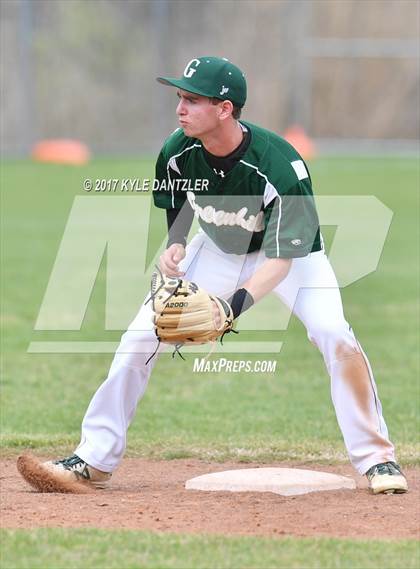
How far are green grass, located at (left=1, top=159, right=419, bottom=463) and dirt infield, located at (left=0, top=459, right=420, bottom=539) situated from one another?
3.59ft

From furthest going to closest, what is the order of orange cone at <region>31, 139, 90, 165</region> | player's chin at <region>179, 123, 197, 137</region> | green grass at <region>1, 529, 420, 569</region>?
orange cone at <region>31, 139, 90, 165</region> < player's chin at <region>179, 123, 197, 137</region> < green grass at <region>1, 529, 420, 569</region>

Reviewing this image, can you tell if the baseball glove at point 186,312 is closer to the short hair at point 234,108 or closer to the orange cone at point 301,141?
the short hair at point 234,108

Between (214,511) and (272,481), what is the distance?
0.66 meters

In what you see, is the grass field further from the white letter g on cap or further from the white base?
the white letter g on cap

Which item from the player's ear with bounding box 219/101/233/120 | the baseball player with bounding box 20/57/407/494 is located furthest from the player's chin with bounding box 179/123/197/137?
the player's ear with bounding box 219/101/233/120

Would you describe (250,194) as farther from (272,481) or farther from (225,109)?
(272,481)

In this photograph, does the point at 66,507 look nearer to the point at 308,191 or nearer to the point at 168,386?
the point at 308,191

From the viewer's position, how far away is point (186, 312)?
5.71 metres

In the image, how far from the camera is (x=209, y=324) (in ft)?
18.8

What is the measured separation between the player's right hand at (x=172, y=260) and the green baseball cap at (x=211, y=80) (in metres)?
0.82

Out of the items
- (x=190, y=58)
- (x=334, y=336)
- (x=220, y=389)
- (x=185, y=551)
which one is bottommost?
(x=190, y=58)

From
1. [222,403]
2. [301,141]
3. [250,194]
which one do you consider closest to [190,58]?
[301,141]

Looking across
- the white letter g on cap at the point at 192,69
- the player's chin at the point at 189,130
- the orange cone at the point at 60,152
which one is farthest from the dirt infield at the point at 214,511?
the orange cone at the point at 60,152

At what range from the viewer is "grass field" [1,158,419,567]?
4.82 metres
